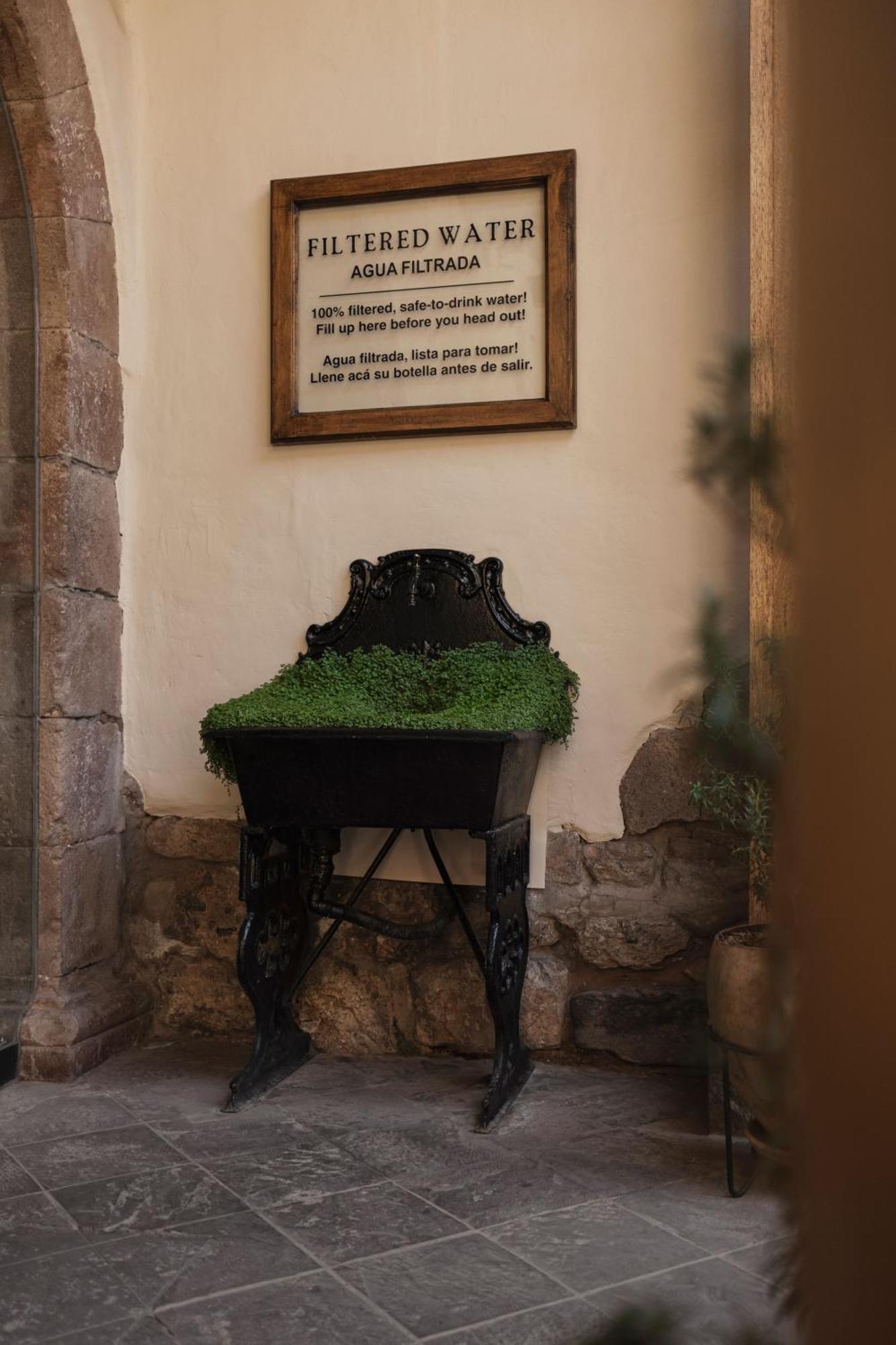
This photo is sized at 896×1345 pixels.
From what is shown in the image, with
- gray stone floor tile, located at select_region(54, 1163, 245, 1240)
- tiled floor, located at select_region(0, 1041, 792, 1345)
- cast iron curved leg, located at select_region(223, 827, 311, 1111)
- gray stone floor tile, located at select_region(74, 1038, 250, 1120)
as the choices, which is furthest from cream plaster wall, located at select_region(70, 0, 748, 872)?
gray stone floor tile, located at select_region(54, 1163, 245, 1240)

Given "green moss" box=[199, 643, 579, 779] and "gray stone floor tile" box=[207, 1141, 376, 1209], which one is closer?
"gray stone floor tile" box=[207, 1141, 376, 1209]

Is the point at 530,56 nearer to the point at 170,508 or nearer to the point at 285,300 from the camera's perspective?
the point at 285,300

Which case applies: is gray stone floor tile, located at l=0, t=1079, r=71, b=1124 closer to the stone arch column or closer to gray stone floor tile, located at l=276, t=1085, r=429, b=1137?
the stone arch column

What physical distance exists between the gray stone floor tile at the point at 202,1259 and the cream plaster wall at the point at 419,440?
1.30m

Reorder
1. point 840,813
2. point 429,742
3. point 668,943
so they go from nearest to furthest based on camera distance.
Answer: point 840,813 < point 429,742 < point 668,943

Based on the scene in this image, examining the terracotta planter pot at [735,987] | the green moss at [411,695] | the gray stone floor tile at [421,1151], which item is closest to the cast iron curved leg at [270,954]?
the green moss at [411,695]

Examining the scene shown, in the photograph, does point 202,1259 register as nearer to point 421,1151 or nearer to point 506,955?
point 421,1151

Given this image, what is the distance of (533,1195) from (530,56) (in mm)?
2633

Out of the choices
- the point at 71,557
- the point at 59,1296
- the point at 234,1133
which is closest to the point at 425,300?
the point at 71,557

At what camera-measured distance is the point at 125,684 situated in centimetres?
338

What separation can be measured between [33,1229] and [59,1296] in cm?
26

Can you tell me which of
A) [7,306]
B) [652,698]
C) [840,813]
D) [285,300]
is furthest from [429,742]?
[840,813]

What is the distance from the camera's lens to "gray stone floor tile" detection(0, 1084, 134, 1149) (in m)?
2.60

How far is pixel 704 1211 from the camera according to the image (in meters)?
2.21
